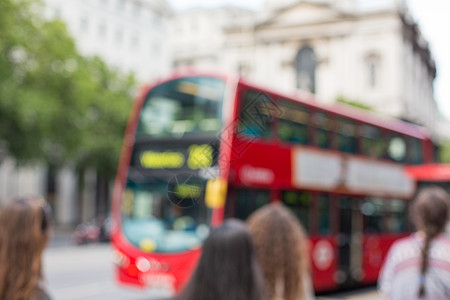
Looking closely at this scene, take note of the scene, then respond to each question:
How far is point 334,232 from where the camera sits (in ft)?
42.2

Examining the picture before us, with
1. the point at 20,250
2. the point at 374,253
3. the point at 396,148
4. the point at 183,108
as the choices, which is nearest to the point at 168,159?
the point at 183,108

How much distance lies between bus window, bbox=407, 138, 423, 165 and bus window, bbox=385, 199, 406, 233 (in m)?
1.35

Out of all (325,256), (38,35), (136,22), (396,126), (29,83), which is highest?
(136,22)

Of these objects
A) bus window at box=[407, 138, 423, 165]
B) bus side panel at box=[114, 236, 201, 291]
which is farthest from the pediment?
bus side panel at box=[114, 236, 201, 291]

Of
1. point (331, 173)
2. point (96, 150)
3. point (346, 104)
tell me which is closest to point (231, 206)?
point (331, 173)

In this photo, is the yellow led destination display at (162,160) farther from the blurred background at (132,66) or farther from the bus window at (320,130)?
the blurred background at (132,66)

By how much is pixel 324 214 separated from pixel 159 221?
343 centimetres

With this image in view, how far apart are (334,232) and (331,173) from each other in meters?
1.21

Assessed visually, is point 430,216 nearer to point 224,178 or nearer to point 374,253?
point 224,178

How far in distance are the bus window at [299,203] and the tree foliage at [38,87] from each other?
15.9m

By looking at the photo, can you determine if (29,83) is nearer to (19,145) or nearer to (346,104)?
(19,145)

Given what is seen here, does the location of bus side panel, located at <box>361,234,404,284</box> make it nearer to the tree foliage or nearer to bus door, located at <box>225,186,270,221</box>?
bus door, located at <box>225,186,270,221</box>

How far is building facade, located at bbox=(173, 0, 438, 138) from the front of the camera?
49344 mm

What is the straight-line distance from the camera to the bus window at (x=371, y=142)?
13914mm
